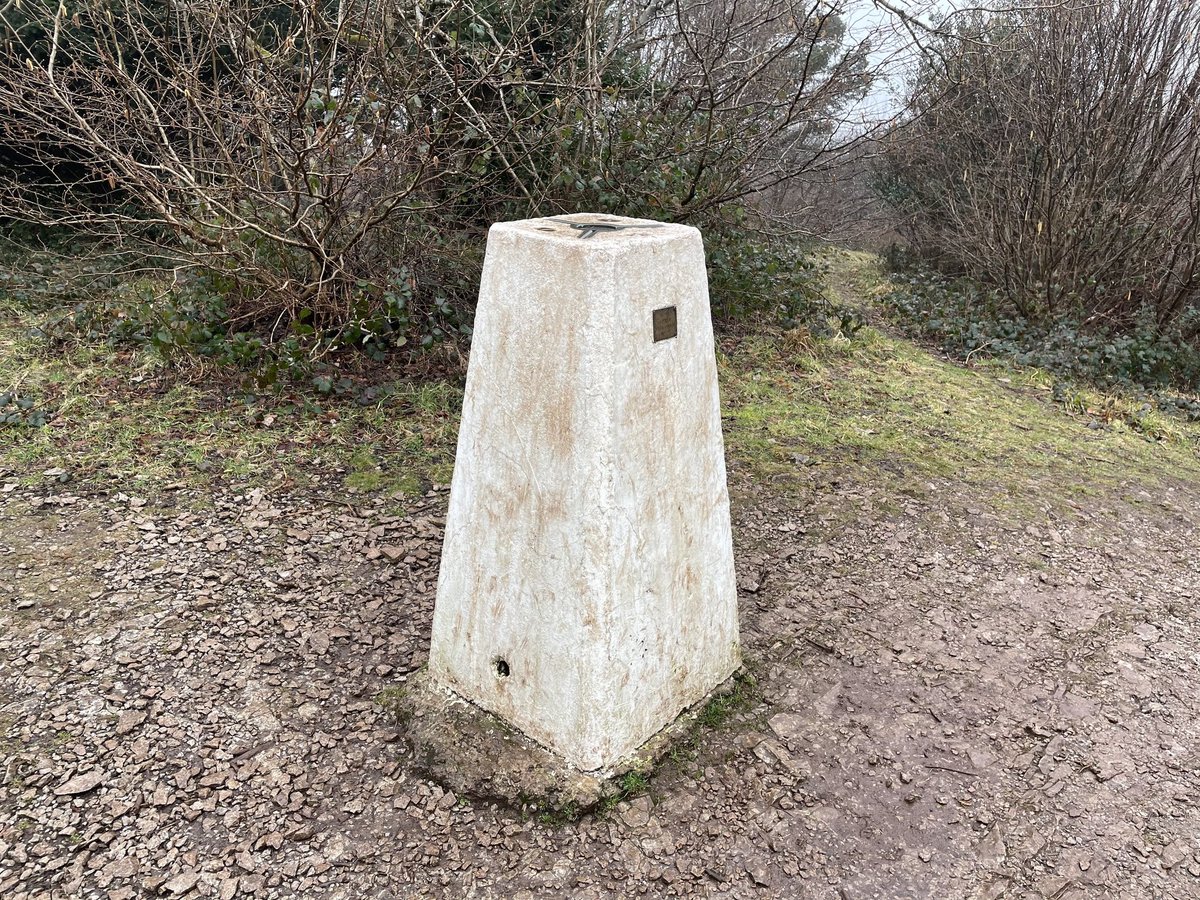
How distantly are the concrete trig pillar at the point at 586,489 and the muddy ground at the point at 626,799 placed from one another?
325 mm

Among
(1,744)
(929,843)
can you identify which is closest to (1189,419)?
(929,843)

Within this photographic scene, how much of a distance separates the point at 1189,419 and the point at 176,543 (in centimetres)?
696

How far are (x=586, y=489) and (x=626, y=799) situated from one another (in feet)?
3.02

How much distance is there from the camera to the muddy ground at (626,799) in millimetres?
2109

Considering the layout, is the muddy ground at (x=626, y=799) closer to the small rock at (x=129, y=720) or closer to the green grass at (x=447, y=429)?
the small rock at (x=129, y=720)

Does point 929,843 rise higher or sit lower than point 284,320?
lower

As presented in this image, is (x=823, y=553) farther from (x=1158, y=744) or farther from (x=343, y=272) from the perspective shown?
Answer: (x=343, y=272)

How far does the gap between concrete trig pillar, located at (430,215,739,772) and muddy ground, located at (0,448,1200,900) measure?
325 millimetres

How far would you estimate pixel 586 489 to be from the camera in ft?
6.72

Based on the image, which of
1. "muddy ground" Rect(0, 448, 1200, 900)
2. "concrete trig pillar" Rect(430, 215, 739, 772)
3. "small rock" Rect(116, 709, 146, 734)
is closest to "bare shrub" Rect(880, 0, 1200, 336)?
"muddy ground" Rect(0, 448, 1200, 900)

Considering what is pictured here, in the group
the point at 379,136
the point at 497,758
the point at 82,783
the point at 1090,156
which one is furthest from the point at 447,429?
the point at 1090,156

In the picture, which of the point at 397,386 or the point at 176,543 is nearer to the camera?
the point at 176,543

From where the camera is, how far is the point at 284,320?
5012 mm

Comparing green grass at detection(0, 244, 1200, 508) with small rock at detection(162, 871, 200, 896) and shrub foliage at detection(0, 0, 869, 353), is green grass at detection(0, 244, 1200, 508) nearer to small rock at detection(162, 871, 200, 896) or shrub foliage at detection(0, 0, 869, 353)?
shrub foliage at detection(0, 0, 869, 353)
